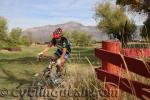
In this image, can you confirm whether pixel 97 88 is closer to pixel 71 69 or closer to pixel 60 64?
pixel 71 69

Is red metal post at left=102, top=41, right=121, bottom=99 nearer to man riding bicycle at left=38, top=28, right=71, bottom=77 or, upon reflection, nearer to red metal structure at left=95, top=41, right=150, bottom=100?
red metal structure at left=95, top=41, right=150, bottom=100

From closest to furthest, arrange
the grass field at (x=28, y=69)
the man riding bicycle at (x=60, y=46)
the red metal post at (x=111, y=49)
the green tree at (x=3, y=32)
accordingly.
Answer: the red metal post at (x=111, y=49) < the grass field at (x=28, y=69) < the man riding bicycle at (x=60, y=46) < the green tree at (x=3, y=32)

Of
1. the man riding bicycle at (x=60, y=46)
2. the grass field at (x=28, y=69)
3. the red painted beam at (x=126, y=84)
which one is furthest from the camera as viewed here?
the man riding bicycle at (x=60, y=46)

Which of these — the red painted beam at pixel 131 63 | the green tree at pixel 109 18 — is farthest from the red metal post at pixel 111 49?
the green tree at pixel 109 18

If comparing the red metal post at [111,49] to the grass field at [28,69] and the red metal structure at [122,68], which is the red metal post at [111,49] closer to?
the red metal structure at [122,68]

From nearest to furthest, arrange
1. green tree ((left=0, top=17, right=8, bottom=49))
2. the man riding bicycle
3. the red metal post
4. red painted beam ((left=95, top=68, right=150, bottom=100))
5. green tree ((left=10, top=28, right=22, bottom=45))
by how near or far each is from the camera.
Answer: red painted beam ((left=95, top=68, right=150, bottom=100)) < the red metal post < the man riding bicycle < green tree ((left=0, top=17, right=8, bottom=49)) < green tree ((left=10, top=28, right=22, bottom=45))

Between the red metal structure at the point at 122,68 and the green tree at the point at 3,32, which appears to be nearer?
the red metal structure at the point at 122,68

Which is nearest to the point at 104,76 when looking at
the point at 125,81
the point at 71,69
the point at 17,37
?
the point at 125,81

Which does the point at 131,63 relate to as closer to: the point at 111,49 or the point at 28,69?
the point at 111,49

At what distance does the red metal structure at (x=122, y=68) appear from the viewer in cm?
496

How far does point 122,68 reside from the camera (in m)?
5.54

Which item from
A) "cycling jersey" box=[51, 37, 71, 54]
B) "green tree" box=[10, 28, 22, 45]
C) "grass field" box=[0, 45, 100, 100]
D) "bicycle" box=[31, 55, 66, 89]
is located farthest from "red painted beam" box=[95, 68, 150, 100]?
"green tree" box=[10, 28, 22, 45]

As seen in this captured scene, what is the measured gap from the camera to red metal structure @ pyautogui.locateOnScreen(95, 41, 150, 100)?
4.96 m

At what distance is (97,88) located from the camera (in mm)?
6941
